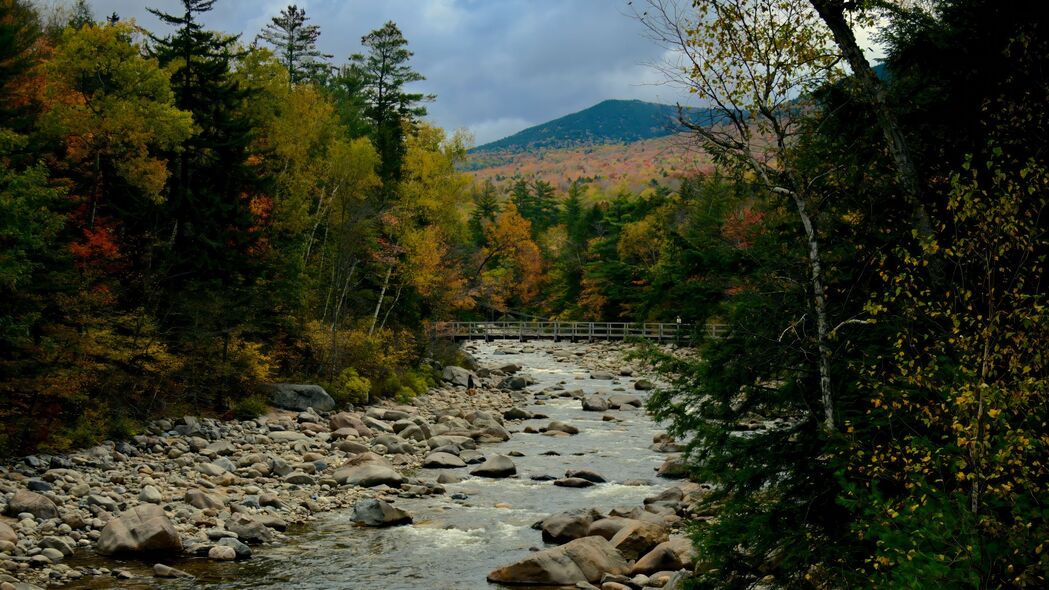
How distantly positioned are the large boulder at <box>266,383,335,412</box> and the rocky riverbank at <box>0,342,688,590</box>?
19.8 inches

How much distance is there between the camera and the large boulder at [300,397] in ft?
75.4

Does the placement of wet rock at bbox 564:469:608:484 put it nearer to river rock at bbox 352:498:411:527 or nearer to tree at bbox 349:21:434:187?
river rock at bbox 352:498:411:527

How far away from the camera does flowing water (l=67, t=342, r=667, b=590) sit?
10.5 metres

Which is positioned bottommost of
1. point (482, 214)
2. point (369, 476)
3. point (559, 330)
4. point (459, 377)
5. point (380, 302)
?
point (369, 476)

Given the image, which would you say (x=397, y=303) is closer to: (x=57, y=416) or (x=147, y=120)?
(x=147, y=120)

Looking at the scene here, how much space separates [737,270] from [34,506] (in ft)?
34.6

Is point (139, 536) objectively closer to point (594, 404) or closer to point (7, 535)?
point (7, 535)

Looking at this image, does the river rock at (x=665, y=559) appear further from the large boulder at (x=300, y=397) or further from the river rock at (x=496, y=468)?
the large boulder at (x=300, y=397)

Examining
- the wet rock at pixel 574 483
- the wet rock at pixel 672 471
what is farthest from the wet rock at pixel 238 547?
→ the wet rock at pixel 672 471

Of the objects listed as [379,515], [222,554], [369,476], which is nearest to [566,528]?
[379,515]

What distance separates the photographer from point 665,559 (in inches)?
429

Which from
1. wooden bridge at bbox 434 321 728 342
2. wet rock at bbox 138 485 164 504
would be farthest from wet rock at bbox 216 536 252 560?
wooden bridge at bbox 434 321 728 342

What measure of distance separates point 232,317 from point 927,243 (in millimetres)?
19769

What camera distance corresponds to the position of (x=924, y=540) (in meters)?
5.36
